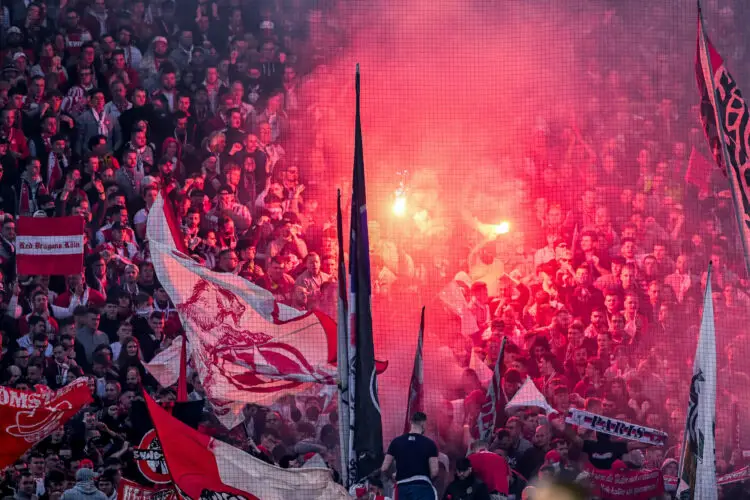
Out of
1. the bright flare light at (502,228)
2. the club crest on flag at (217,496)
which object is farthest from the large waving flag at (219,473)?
the bright flare light at (502,228)

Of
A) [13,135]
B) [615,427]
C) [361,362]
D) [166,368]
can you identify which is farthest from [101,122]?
[615,427]

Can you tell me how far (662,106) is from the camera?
26.0 ft

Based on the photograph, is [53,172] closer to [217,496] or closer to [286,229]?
[286,229]

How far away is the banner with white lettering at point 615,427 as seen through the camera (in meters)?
6.45

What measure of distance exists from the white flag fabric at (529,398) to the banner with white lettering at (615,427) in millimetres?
184

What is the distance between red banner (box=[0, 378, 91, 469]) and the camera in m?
6.57

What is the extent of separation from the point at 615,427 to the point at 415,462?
1865 millimetres

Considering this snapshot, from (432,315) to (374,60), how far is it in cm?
201

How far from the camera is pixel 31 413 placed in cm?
663

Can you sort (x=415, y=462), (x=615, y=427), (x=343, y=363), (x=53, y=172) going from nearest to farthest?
1. (x=415, y=462)
2. (x=343, y=363)
3. (x=615, y=427)
4. (x=53, y=172)

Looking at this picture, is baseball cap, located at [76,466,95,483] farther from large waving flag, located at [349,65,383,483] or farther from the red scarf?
the red scarf

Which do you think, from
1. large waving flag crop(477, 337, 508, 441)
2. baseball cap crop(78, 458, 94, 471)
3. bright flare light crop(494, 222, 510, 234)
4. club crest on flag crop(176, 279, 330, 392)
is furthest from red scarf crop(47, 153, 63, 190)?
large waving flag crop(477, 337, 508, 441)

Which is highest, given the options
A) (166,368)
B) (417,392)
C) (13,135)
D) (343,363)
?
(13,135)

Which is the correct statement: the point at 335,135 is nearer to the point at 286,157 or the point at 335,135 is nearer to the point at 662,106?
the point at 286,157
